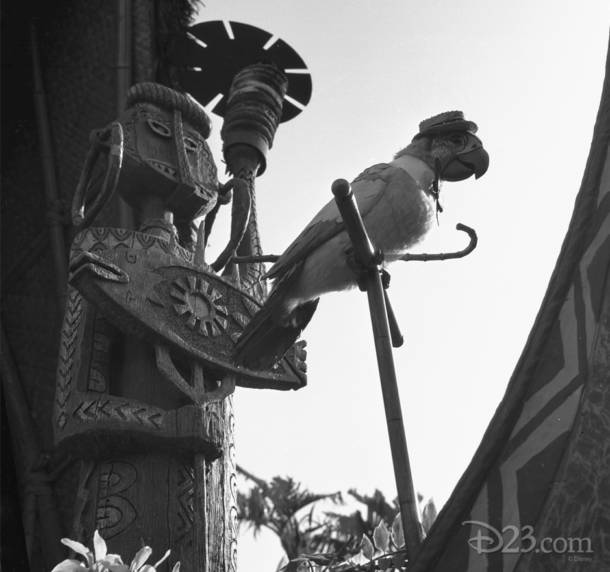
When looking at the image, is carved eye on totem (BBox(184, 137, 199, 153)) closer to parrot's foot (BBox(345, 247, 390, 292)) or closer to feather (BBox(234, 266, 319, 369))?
feather (BBox(234, 266, 319, 369))

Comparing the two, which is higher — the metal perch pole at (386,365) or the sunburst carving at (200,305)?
the sunburst carving at (200,305)

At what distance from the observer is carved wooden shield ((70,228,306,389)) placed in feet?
10.2

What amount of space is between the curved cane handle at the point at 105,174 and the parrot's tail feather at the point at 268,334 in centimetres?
98

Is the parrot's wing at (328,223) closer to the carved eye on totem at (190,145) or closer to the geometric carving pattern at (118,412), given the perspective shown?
the geometric carving pattern at (118,412)

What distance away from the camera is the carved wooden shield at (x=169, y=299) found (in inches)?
122

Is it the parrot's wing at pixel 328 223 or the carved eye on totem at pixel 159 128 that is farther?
the carved eye on totem at pixel 159 128

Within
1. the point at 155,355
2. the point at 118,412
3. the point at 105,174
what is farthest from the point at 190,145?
the point at 118,412

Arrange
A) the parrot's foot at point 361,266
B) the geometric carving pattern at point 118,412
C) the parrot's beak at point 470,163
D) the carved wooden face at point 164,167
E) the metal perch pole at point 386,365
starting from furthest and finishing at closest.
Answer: the carved wooden face at point 164,167 < the geometric carving pattern at point 118,412 < the parrot's beak at point 470,163 < the parrot's foot at point 361,266 < the metal perch pole at point 386,365

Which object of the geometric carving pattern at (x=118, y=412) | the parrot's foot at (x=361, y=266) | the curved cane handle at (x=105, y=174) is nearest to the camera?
the parrot's foot at (x=361, y=266)

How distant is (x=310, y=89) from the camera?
16.3ft

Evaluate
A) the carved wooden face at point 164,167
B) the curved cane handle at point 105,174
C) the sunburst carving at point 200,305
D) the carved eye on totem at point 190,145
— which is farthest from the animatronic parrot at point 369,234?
the carved eye on totem at point 190,145

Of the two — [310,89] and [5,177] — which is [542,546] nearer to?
[310,89]

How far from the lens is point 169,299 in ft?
10.6

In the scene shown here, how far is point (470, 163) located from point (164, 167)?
137 centimetres
